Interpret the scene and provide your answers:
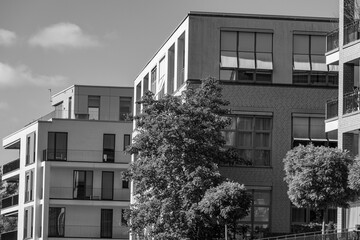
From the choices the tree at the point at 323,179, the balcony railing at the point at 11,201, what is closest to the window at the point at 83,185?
the balcony railing at the point at 11,201

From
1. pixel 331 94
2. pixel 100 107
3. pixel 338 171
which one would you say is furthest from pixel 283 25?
pixel 100 107

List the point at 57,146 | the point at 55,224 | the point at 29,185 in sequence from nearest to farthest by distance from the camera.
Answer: the point at 55,224 → the point at 57,146 → the point at 29,185

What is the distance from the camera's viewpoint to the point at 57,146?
77750mm

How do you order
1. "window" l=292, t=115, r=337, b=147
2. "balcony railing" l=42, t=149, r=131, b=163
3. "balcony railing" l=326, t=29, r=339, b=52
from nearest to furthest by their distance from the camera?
1. "balcony railing" l=326, t=29, r=339, b=52
2. "window" l=292, t=115, r=337, b=147
3. "balcony railing" l=42, t=149, r=131, b=163

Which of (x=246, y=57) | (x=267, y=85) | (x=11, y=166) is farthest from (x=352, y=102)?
(x=11, y=166)

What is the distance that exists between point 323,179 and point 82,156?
144 feet

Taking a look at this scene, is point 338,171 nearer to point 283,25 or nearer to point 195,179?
point 195,179

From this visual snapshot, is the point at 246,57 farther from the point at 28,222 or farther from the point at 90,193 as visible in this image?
the point at 28,222

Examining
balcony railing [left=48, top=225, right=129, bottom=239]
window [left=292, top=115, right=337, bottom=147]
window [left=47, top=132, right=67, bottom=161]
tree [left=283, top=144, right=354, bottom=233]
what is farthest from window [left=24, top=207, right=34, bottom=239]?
tree [left=283, top=144, right=354, bottom=233]

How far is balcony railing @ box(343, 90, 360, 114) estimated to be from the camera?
40062mm

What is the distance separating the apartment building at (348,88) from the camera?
4003cm

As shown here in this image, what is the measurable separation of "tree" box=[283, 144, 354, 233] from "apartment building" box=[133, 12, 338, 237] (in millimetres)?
13354

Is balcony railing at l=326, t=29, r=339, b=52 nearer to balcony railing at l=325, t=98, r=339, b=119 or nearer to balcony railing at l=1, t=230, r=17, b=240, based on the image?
balcony railing at l=325, t=98, r=339, b=119

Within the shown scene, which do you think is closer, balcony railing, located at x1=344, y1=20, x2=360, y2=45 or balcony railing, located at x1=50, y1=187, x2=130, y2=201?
balcony railing, located at x1=344, y1=20, x2=360, y2=45
